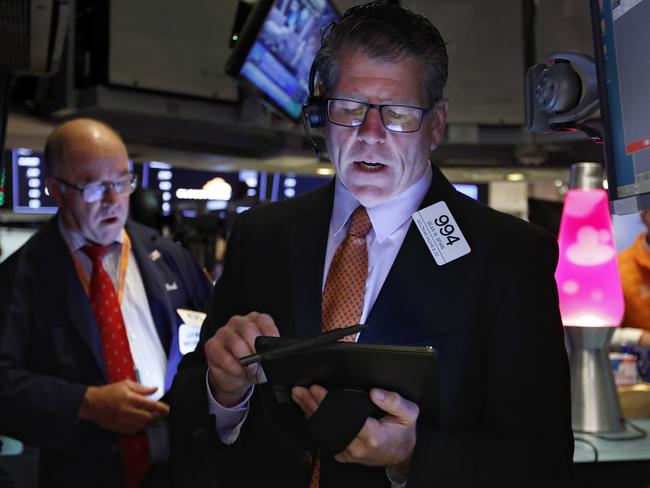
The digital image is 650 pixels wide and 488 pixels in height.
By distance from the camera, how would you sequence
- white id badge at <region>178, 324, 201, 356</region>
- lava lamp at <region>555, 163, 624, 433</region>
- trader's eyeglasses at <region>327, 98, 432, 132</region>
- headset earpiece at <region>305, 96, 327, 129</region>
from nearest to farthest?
trader's eyeglasses at <region>327, 98, 432, 132</region>
headset earpiece at <region>305, 96, 327, 129</region>
lava lamp at <region>555, 163, 624, 433</region>
white id badge at <region>178, 324, 201, 356</region>

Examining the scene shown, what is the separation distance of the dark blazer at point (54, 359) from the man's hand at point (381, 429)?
1411mm

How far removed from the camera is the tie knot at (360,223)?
160cm

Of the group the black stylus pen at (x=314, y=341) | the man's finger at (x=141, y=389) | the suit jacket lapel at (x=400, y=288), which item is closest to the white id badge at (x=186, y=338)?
the man's finger at (x=141, y=389)

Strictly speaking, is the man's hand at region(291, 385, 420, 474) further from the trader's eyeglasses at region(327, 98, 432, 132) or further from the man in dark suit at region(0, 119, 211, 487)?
the man in dark suit at region(0, 119, 211, 487)

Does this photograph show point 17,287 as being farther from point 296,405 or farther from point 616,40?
point 616,40

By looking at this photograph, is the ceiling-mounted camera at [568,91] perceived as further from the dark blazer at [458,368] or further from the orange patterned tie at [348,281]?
the orange patterned tie at [348,281]

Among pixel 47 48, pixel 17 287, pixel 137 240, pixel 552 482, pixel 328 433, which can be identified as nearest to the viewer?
pixel 328 433

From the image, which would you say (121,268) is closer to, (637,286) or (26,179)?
(637,286)

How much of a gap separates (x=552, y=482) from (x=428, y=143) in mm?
681

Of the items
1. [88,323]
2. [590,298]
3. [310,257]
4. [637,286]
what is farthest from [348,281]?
[637,286]

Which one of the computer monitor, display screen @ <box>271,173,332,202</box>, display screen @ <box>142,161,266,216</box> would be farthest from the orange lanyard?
display screen @ <box>271,173,332,202</box>

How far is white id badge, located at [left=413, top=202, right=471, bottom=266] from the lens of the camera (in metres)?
1.50

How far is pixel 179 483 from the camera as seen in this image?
1.66 meters

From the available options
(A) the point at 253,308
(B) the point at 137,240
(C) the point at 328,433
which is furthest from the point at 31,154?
(C) the point at 328,433
